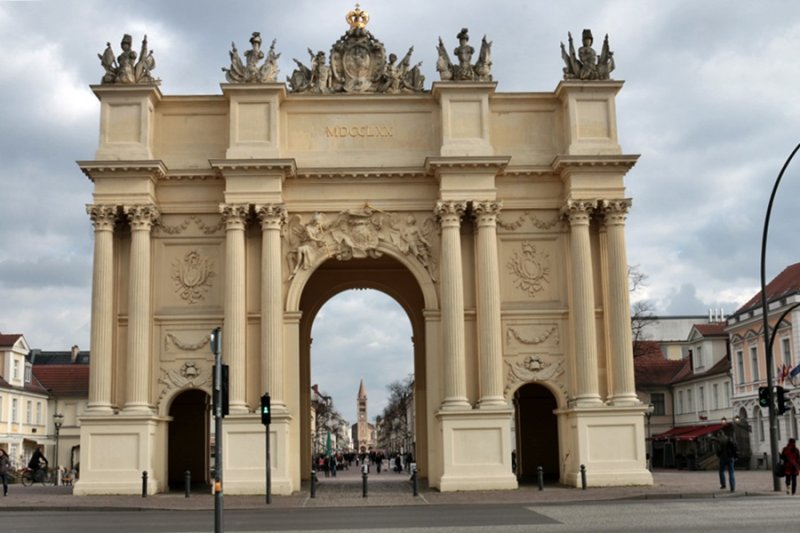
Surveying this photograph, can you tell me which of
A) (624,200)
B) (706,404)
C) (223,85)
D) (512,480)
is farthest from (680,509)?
(706,404)

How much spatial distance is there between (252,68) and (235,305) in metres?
8.34

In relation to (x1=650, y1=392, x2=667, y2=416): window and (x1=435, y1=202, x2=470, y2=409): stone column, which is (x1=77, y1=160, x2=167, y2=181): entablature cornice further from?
(x1=650, y1=392, x2=667, y2=416): window

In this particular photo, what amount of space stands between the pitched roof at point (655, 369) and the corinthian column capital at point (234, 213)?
47349mm

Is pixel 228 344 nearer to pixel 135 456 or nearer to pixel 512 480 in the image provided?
pixel 135 456

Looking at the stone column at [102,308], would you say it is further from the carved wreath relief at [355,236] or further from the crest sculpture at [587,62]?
the crest sculpture at [587,62]

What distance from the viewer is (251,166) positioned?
3569 centimetres

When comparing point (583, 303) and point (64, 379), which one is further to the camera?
point (64, 379)

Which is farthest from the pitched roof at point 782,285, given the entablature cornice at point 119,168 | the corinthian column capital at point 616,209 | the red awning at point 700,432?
the entablature cornice at point 119,168

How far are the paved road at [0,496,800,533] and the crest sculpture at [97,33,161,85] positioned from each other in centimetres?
1587

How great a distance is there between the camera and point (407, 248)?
3694cm

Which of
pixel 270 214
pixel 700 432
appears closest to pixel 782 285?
pixel 700 432

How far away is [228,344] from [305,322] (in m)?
8.84

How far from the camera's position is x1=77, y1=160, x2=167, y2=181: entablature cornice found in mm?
35594

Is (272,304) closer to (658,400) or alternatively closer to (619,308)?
(619,308)
